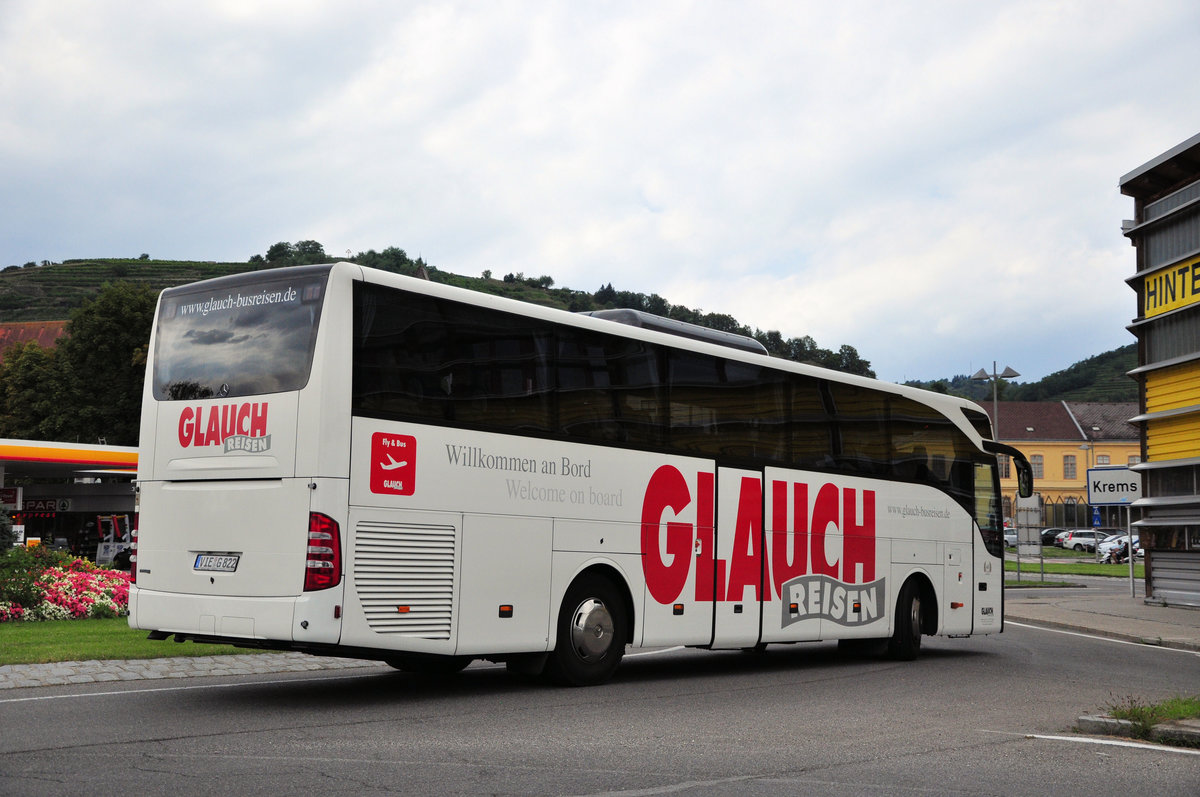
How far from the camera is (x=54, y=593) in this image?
18234 millimetres

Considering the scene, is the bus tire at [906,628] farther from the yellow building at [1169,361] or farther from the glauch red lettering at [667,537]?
the yellow building at [1169,361]

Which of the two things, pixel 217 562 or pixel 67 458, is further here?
pixel 67 458

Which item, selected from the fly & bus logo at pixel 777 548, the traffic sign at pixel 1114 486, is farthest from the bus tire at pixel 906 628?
the traffic sign at pixel 1114 486

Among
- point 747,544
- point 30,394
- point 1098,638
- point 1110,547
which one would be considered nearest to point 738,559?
point 747,544

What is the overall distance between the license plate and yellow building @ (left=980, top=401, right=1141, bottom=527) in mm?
91652

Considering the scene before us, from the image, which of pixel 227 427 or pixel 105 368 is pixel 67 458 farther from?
pixel 227 427

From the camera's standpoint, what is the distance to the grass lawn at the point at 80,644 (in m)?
12.9

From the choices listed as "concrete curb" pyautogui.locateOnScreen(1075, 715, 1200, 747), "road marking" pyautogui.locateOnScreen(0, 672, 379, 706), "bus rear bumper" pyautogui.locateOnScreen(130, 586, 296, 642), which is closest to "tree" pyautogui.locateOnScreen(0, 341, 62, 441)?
"road marking" pyautogui.locateOnScreen(0, 672, 379, 706)

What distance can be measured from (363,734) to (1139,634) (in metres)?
16.9

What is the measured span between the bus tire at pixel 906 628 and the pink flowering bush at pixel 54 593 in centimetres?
1090

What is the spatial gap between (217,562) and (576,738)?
343 centimetres

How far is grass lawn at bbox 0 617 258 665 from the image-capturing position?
1293 cm

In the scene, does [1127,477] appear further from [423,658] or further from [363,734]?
[363,734]

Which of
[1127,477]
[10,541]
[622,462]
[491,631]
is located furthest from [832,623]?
[1127,477]
